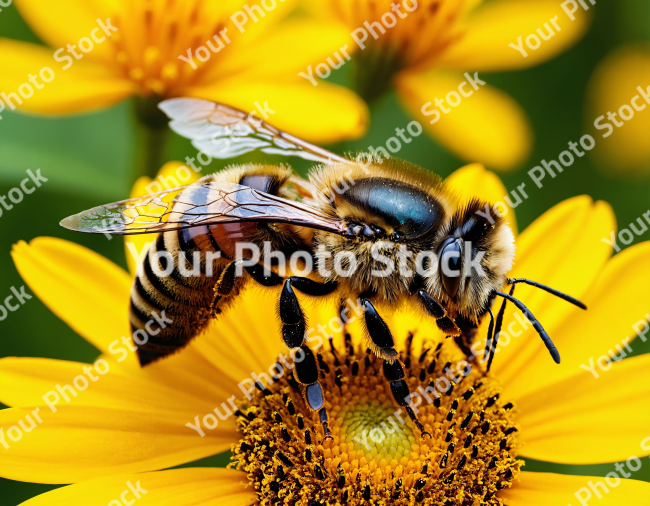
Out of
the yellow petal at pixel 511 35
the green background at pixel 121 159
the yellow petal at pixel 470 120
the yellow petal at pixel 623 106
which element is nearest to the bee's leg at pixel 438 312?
the green background at pixel 121 159

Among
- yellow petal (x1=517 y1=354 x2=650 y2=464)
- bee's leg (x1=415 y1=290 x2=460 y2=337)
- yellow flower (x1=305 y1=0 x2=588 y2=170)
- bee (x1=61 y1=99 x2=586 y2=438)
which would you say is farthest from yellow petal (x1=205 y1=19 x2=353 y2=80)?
yellow petal (x1=517 y1=354 x2=650 y2=464)

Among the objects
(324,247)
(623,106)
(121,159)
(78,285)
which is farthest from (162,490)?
(623,106)

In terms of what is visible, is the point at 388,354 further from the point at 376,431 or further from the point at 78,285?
the point at 78,285

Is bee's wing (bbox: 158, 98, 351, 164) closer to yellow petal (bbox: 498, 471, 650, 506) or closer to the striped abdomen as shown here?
the striped abdomen

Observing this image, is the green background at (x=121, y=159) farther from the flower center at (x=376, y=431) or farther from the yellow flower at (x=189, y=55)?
the flower center at (x=376, y=431)

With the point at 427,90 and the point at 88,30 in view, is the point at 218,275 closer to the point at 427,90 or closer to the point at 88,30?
the point at 88,30

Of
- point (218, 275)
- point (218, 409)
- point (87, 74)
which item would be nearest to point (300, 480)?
point (218, 409)
